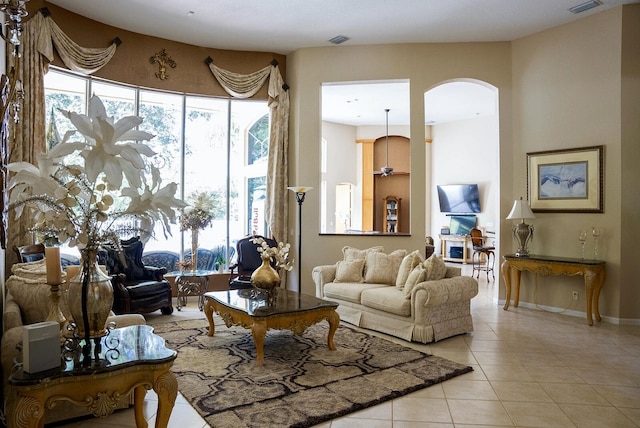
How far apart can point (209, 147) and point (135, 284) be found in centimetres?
274

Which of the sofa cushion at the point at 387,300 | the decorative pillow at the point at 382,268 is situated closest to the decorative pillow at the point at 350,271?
the decorative pillow at the point at 382,268

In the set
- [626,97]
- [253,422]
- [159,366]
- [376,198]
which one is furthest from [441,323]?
[376,198]

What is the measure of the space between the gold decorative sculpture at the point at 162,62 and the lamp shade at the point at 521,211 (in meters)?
5.64

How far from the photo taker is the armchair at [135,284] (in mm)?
5387

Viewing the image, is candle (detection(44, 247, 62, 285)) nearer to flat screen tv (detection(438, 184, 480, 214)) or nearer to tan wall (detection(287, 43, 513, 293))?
tan wall (detection(287, 43, 513, 293))

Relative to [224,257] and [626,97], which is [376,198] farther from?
[626,97]

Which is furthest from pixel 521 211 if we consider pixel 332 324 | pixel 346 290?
pixel 332 324

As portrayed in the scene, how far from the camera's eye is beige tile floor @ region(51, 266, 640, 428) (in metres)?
2.93

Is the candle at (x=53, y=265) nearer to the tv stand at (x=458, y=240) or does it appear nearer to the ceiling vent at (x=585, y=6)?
the ceiling vent at (x=585, y=6)

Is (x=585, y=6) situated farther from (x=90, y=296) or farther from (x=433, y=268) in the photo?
(x=90, y=296)

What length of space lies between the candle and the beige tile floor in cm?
105

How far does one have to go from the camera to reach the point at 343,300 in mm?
5641

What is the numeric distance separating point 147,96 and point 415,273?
195 inches

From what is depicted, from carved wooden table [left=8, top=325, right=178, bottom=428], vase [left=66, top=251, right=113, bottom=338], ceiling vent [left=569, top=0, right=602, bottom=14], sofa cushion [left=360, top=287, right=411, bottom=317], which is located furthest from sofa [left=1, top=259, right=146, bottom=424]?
ceiling vent [left=569, top=0, right=602, bottom=14]
